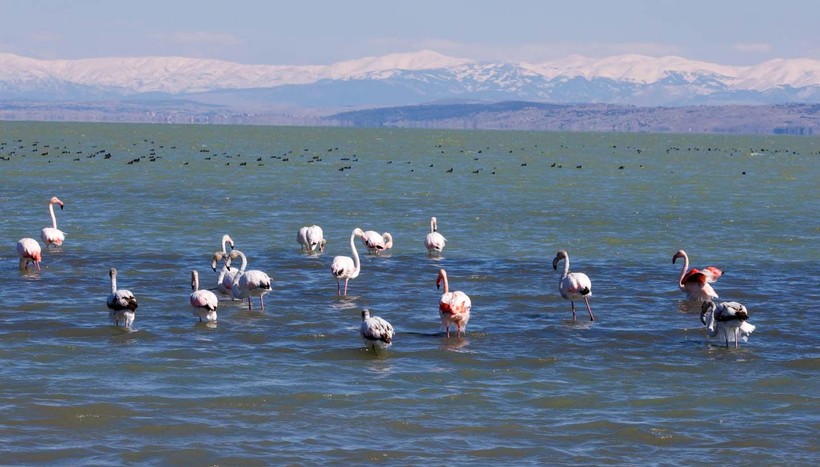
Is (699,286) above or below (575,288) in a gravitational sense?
below

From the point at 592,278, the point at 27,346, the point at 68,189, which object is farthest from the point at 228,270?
the point at 68,189

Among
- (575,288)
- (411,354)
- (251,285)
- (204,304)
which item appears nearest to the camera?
(411,354)

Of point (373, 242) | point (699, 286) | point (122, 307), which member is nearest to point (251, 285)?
point (122, 307)

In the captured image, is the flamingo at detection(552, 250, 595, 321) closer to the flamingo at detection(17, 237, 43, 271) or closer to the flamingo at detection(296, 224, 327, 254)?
the flamingo at detection(296, 224, 327, 254)

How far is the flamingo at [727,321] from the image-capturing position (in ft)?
80.8

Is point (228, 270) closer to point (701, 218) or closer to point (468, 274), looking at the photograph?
point (468, 274)

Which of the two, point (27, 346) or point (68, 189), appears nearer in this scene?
point (27, 346)

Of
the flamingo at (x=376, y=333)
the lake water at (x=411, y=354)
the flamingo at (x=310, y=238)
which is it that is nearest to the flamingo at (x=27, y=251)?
the lake water at (x=411, y=354)

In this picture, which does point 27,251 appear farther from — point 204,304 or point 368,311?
point 368,311

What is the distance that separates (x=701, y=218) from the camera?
59531mm

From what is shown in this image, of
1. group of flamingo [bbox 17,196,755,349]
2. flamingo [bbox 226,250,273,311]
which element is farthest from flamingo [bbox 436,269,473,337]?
flamingo [bbox 226,250,273,311]

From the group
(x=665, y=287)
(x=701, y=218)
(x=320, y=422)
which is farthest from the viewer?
(x=701, y=218)

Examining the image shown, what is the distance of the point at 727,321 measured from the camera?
2489 cm

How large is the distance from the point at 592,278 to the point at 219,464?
65.9 feet
